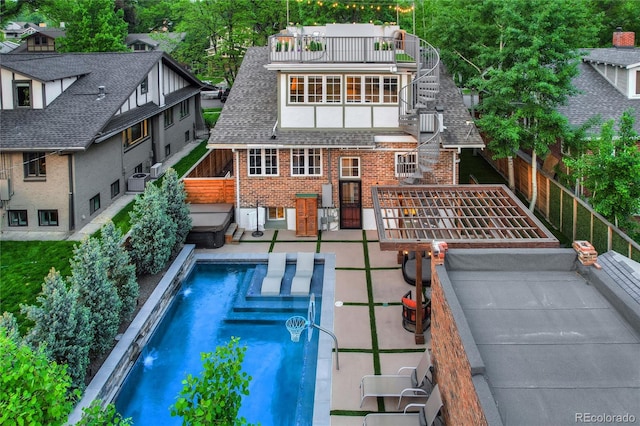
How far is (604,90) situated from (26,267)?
23.3 meters

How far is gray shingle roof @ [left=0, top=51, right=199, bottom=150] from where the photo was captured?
21.3 meters

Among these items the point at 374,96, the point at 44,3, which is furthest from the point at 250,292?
the point at 44,3

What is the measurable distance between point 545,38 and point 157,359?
663 inches

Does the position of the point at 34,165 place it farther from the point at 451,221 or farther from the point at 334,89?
the point at 451,221

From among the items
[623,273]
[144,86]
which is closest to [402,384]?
[623,273]

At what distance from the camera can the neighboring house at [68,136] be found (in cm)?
2152

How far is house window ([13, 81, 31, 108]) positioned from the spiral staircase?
1426cm

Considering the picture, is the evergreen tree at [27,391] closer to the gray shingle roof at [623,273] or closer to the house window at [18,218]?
the gray shingle roof at [623,273]

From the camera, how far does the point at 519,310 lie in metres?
9.87

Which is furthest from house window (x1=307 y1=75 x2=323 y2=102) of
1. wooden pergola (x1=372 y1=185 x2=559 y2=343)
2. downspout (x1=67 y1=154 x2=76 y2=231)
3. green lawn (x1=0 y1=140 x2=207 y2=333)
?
downspout (x1=67 y1=154 x2=76 y2=231)

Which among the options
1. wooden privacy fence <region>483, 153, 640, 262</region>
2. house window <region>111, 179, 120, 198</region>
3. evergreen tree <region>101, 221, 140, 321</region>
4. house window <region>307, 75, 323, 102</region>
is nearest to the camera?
evergreen tree <region>101, 221, 140, 321</region>

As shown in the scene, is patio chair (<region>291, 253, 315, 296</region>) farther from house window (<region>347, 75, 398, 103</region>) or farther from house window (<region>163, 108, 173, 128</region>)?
house window (<region>163, 108, 173, 128</region>)

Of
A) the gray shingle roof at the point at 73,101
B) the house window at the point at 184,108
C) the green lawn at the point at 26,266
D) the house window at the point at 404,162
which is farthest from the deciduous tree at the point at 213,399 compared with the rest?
the house window at the point at 184,108

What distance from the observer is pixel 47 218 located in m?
21.9
